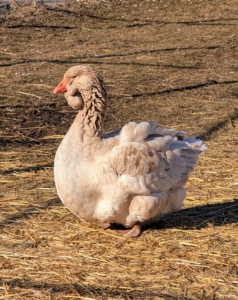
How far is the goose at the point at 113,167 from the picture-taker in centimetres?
507

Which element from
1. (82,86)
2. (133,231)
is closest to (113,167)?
(133,231)

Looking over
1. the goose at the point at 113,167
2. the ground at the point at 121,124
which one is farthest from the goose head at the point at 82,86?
the ground at the point at 121,124

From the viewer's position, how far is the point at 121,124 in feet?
27.5

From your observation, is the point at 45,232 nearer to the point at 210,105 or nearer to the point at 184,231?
the point at 184,231

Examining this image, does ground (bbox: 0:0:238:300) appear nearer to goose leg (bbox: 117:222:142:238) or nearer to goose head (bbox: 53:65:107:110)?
goose leg (bbox: 117:222:142:238)

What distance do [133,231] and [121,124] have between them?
322cm

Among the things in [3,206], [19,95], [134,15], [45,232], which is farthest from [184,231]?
[134,15]

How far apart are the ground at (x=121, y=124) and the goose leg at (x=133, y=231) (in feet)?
0.18

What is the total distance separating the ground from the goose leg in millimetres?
55

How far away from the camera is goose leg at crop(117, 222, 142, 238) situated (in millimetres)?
5285

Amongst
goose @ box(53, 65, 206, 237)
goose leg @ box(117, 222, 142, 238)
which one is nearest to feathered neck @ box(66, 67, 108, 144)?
goose @ box(53, 65, 206, 237)

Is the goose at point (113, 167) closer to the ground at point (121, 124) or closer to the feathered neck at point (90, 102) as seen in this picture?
the feathered neck at point (90, 102)

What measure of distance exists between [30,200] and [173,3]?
11.2m

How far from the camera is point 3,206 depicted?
5820mm
